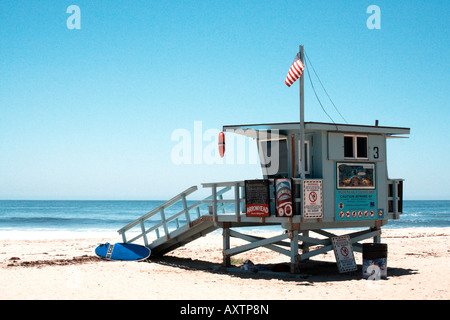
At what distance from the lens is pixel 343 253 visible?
1444 centimetres

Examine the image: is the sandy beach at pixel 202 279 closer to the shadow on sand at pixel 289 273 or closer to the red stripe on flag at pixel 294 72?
the shadow on sand at pixel 289 273

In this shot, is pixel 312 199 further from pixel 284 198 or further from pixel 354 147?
pixel 354 147

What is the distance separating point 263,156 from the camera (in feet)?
50.4

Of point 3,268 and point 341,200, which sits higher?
point 341,200

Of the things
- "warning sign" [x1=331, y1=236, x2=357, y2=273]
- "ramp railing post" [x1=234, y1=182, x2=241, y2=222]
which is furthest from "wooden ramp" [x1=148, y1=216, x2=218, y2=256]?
"warning sign" [x1=331, y1=236, x2=357, y2=273]

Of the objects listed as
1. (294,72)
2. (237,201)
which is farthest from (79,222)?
(294,72)

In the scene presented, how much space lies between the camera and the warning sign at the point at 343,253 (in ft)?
46.7

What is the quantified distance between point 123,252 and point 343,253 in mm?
6873

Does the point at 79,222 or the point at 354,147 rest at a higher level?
the point at 354,147

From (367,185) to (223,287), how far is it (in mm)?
4852

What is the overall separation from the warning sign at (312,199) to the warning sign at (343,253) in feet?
4.89

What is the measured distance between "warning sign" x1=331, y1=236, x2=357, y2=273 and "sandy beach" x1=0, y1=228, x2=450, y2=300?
226mm
